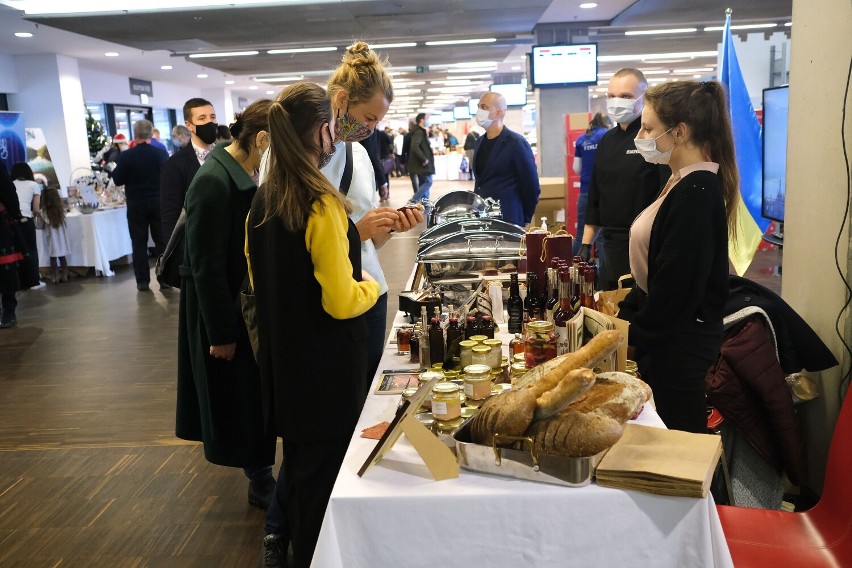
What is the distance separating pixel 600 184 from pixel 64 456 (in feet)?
9.95

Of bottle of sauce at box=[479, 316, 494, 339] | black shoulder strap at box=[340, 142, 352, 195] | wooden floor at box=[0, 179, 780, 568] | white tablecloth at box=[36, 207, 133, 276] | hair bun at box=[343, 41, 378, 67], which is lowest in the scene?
wooden floor at box=[0, 179, 780, 568]

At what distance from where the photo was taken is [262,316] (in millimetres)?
1977

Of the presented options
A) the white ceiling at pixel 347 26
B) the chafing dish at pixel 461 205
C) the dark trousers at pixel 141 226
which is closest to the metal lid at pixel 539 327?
the chafing dish at pixel 461 205

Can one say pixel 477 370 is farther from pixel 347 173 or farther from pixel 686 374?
pixel 347 173

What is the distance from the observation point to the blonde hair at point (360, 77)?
2.46 meters

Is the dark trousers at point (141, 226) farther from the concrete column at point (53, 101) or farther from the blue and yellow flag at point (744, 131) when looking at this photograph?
the blue and yellow flag at point (744, 131)

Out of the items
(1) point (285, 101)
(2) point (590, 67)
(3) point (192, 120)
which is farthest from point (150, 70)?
(1) point (285, 101)

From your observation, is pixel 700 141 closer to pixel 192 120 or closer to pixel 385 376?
pixel 385 376

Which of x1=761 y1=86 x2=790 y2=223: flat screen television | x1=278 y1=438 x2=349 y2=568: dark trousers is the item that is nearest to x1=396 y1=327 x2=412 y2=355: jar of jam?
x1=278 y1=438 x2=349 y2=568: dark trousers

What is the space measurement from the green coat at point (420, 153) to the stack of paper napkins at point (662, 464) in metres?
13.1

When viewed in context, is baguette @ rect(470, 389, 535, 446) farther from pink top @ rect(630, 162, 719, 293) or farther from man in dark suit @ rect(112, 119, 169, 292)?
man in dark suit @ rect(112, 119, 169, 292)

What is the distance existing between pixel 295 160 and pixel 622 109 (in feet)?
8.38

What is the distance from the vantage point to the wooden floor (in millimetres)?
2902

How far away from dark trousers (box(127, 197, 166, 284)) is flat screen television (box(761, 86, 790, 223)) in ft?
20.2
